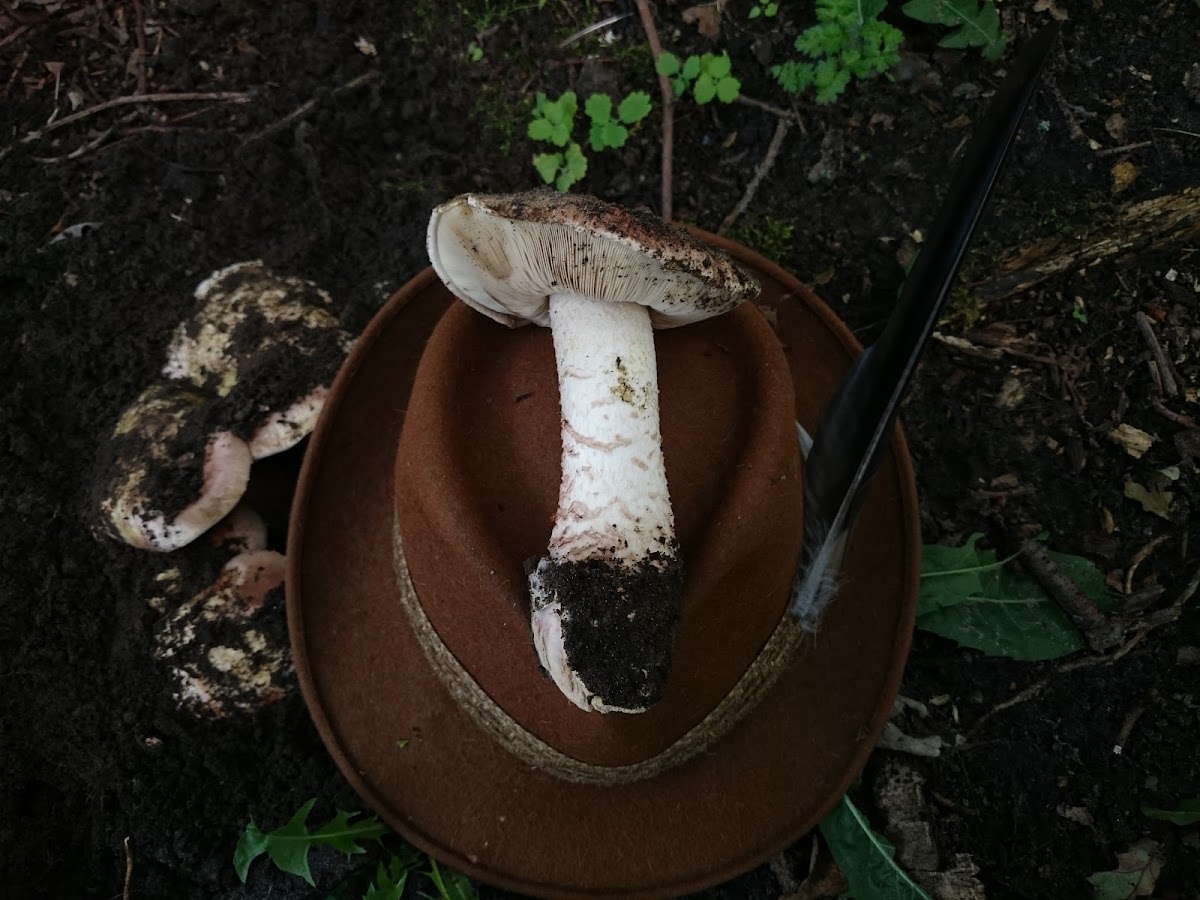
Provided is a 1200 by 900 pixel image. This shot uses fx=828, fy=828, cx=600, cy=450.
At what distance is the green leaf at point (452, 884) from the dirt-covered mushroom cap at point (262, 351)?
126 centimetres

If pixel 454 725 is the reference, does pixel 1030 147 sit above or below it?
above

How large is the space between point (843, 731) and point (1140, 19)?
8.18 feet

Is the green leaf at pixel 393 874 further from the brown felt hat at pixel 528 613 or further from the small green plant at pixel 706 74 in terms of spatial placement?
the small green plant at pixel 706 74

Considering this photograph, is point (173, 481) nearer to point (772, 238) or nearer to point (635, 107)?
point (635, 107)

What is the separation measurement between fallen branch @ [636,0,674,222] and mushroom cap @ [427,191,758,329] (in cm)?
138

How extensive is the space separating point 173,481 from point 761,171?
2.14 meters

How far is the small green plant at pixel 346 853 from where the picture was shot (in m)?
2.26

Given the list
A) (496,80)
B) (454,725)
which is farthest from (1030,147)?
(454,725)

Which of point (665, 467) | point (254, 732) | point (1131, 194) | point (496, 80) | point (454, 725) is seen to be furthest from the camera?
point (496, 80)

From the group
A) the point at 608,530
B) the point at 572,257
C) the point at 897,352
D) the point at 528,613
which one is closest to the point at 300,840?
the point at 528,613

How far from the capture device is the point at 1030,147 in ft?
8.84

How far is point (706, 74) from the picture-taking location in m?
2.82

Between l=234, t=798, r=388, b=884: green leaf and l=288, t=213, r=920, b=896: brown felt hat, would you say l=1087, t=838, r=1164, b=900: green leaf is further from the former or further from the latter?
l=234, t=798, r=388, b=884: green leaf

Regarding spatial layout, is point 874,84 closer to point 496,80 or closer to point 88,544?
point 496,80
